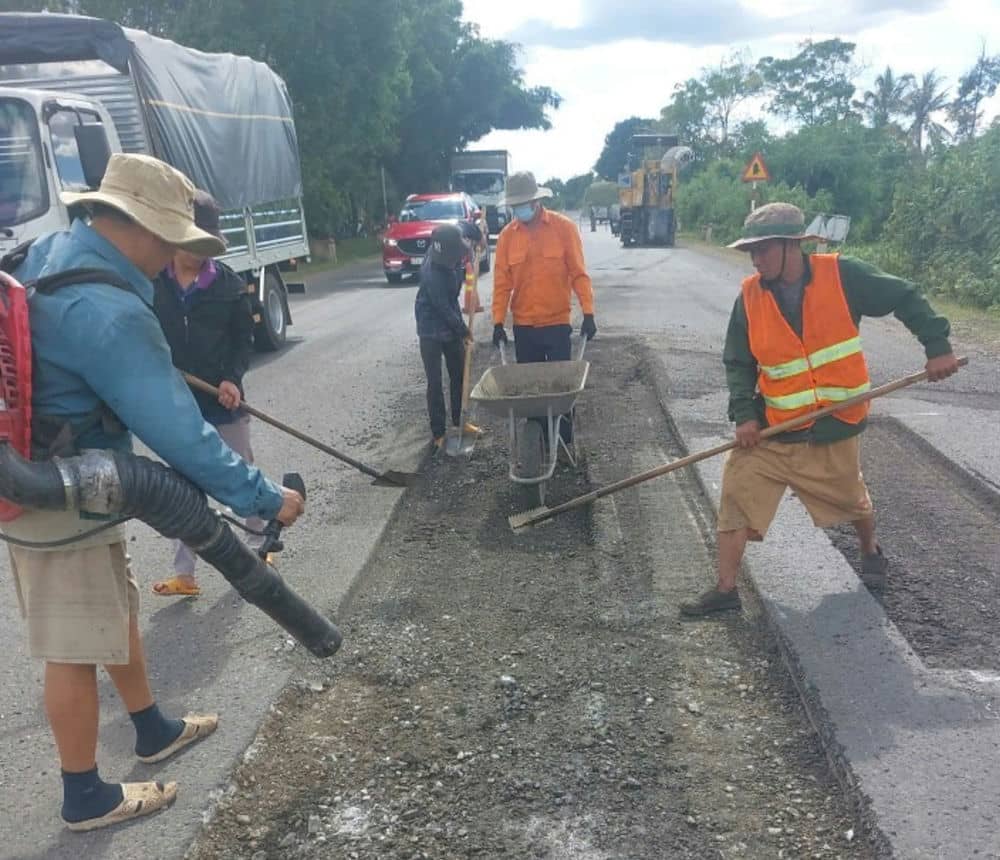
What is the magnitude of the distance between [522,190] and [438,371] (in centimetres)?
162

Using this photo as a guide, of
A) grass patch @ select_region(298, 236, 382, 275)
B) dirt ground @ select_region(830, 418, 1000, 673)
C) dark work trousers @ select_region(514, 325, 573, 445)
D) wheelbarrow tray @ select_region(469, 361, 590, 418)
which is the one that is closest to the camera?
dirt ground @ select_region(830, 418, 1000, 673)

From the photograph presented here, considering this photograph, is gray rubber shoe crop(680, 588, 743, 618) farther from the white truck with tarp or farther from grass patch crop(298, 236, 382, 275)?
grass patch crop(298, 236, 382, 275)

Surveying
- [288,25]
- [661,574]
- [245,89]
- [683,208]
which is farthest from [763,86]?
[661,574]

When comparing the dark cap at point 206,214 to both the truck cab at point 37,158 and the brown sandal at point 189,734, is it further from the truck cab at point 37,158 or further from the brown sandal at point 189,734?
the truck cab at point 37,158

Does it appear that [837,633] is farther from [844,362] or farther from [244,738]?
[244,738]

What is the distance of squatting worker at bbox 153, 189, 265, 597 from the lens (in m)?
4.46

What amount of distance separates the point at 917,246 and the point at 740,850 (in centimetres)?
1844

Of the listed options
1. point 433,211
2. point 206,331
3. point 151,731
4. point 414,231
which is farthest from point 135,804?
point 433,211

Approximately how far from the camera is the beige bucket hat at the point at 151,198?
101 inches

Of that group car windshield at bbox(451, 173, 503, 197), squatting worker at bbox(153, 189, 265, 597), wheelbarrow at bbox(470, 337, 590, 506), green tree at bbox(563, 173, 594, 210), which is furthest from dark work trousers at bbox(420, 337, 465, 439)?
green tree at bbox(563, 173, 594, 210)

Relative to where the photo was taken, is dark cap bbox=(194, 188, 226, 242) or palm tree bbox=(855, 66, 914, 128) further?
palm tree bbox=(855, 66, 914, 128)

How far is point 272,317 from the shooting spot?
1230 centimetres

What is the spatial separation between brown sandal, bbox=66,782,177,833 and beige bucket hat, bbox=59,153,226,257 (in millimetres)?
1716

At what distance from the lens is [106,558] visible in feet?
9.15
